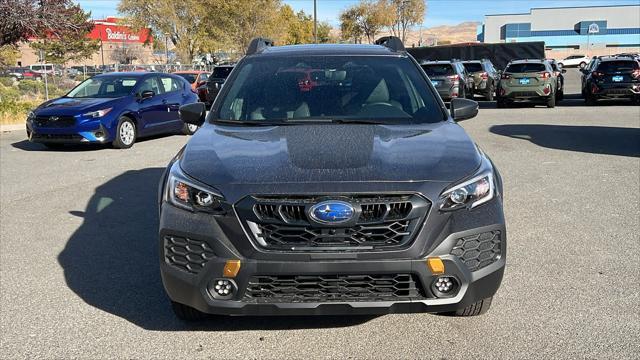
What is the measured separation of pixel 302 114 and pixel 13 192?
541 cm

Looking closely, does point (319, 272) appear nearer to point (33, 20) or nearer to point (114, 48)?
point (33, 20)

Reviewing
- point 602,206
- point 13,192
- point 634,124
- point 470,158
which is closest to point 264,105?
point 470,158

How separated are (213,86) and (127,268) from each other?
1823 cm

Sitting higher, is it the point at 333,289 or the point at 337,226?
the point at 337,226

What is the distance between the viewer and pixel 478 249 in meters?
3.30

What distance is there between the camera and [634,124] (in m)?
14.9

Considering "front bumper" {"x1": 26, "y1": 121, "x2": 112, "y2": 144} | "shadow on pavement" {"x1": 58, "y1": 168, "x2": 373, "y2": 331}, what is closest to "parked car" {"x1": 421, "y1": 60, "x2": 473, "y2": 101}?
"front bumper" {"x1": 26, "y1": 121, "x2": 112, "y2": 144}

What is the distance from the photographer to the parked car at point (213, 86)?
22562mm

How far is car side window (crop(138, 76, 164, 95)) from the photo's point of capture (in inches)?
522

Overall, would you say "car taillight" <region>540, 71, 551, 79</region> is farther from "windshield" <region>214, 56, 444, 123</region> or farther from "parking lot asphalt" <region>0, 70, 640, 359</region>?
"windshield" <region>214, 56, 444, 123</region>

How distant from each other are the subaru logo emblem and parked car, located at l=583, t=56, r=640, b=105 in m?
19.6

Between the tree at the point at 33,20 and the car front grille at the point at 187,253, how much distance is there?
629 inches

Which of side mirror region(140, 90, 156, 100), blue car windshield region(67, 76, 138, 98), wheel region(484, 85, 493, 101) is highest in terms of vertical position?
blue car windshield region(67, 76, 138, 98)

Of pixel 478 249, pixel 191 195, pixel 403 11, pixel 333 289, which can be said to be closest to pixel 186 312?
pixel 191 195
